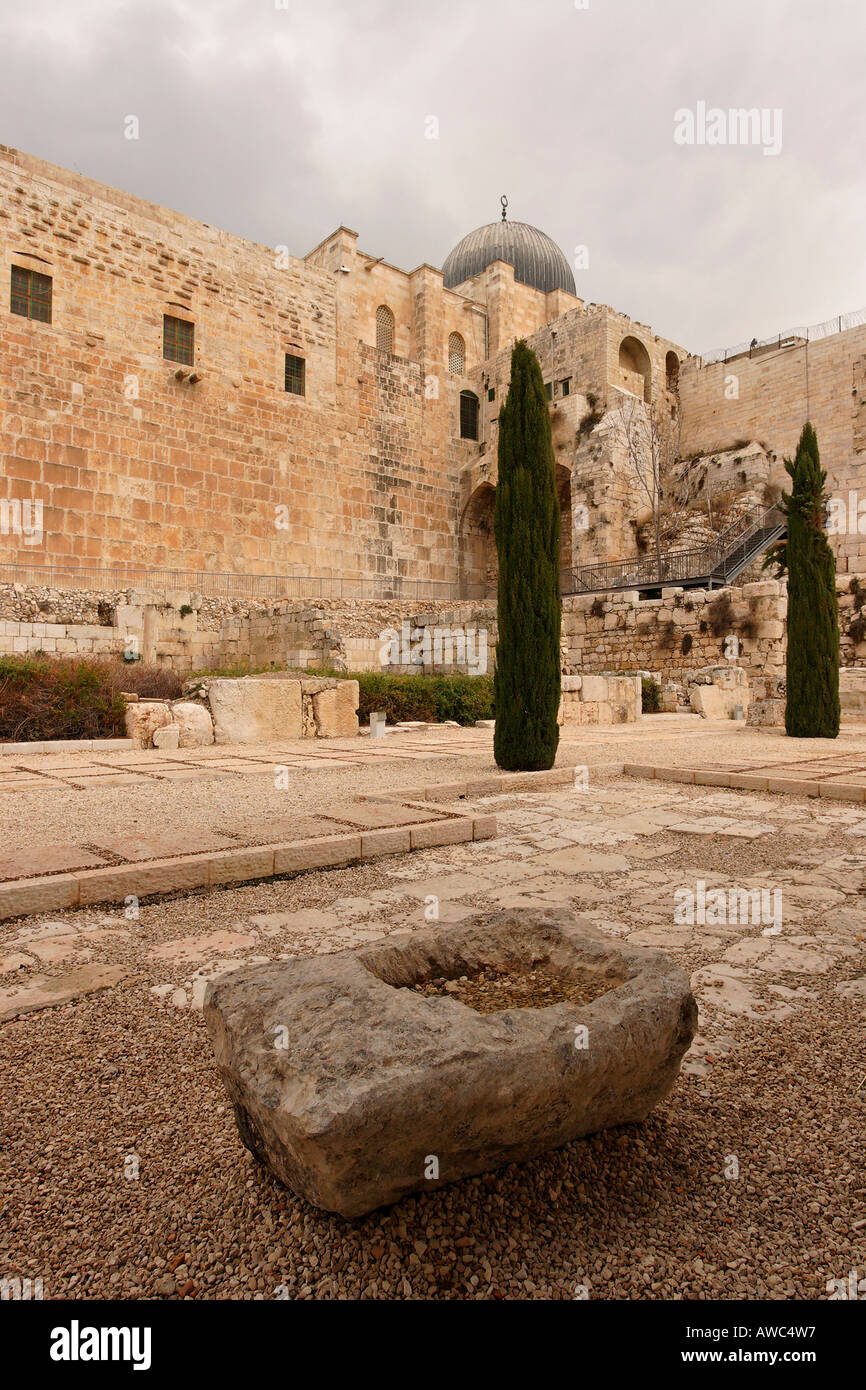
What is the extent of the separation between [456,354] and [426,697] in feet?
62.5

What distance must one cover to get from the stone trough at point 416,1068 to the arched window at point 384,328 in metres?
27.1

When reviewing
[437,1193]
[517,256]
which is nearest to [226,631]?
[437,1193]

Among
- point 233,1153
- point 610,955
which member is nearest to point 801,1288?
point 610,955

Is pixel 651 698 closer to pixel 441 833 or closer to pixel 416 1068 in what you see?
pixel 441 833

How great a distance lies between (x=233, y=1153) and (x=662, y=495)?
2814 cm

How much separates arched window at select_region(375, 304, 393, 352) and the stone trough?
89.0 ft

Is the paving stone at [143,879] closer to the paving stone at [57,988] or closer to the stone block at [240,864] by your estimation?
the stone block at [240,864]

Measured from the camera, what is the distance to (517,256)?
105ft

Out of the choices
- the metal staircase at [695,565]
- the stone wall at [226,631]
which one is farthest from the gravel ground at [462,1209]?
the metal staircase at [695,565]

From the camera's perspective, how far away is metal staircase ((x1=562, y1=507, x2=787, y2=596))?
20266 mm

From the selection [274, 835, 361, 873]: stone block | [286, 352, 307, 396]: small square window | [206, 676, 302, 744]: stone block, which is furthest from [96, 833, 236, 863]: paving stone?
[286, 352, 307, 396]: small square window

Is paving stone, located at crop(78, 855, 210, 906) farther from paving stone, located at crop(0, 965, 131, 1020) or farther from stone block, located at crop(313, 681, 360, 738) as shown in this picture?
stone block, located at crop(313, 681, 360, 738)

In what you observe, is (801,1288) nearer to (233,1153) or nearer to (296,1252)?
(296,1252)

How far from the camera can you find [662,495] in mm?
27000
